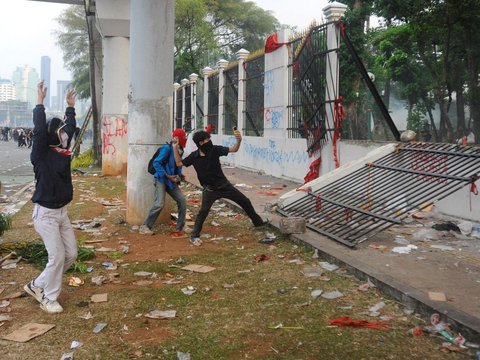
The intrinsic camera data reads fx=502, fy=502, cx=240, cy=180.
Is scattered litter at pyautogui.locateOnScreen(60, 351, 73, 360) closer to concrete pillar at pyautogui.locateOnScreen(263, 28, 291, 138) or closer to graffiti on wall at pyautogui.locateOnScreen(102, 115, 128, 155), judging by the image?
concrete pillar at pyautogui.locateOnScreen(263, 28, 291, 138)

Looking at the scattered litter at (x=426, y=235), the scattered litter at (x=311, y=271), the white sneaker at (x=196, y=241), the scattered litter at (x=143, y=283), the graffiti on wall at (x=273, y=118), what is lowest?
A: the scattered litter at (x=143, y=283)

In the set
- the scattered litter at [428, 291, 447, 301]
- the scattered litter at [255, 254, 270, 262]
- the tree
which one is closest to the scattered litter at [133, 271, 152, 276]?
the scattered litter at [255, 254, 270, 262]

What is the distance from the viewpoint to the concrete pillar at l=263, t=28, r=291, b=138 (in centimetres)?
1173

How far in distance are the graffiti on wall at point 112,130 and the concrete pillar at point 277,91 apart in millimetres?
5344

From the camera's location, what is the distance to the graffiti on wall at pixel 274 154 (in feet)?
36.6

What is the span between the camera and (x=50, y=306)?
4.08 meters

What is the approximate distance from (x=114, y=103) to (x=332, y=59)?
879cm

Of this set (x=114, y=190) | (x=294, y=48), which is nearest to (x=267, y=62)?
(x=294, y=48)

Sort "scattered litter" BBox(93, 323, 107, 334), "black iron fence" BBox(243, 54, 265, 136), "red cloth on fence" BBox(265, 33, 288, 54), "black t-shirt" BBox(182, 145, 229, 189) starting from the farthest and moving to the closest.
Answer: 1. "black iron fence" BBox(243, 54, 265, 136)
2. "red cloth on fence" BBox(265, 33, 288, 54)
3. "black t-shirt" BBox(182, 145, 229, 189)
4. "scattered litter" BBox(93, 323, 107, 334)

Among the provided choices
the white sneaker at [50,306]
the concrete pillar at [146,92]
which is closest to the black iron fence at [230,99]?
the concrete pillar at [146,92]

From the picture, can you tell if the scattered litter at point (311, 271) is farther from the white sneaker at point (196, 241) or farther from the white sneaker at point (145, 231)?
the white sneaker at point (145, 231)

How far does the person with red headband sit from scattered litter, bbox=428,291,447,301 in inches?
150

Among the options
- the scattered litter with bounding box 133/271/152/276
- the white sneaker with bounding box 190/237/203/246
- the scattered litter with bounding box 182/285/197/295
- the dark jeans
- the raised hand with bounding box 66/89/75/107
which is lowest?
the scattered litter with bounding box 182/285/197/295

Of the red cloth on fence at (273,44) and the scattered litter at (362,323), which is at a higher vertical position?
the red cloth on fence at (273,44)
